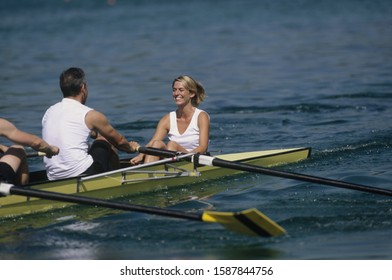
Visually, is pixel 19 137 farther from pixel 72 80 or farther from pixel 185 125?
pixel 185 125

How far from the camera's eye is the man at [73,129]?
10445 mm

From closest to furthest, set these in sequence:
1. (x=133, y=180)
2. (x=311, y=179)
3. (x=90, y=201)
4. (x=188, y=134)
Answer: (x=90, y=201) → (x=311, y=179) → (x=133, y=180) → (x=188, y=134)

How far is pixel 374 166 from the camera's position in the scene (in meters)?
13.1

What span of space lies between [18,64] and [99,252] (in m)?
21.8

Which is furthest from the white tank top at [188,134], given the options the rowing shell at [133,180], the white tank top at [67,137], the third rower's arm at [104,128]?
the white tank top at [67,137]

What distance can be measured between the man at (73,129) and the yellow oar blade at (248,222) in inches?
→ 87.6

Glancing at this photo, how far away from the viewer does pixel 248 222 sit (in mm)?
9070

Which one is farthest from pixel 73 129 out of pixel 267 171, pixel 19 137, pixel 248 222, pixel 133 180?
pixel 248 222

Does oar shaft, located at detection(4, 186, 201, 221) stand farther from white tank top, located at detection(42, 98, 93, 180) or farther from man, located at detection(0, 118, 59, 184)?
white tank top, located at detection(42, 98, 93, 180)

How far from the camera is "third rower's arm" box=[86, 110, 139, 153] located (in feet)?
34.4

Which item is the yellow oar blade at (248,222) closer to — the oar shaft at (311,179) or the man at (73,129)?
the oar shaft at (311,179)

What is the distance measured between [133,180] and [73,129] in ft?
4.13

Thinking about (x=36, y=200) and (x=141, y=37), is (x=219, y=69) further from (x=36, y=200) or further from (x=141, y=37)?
(x=36, y=200)
